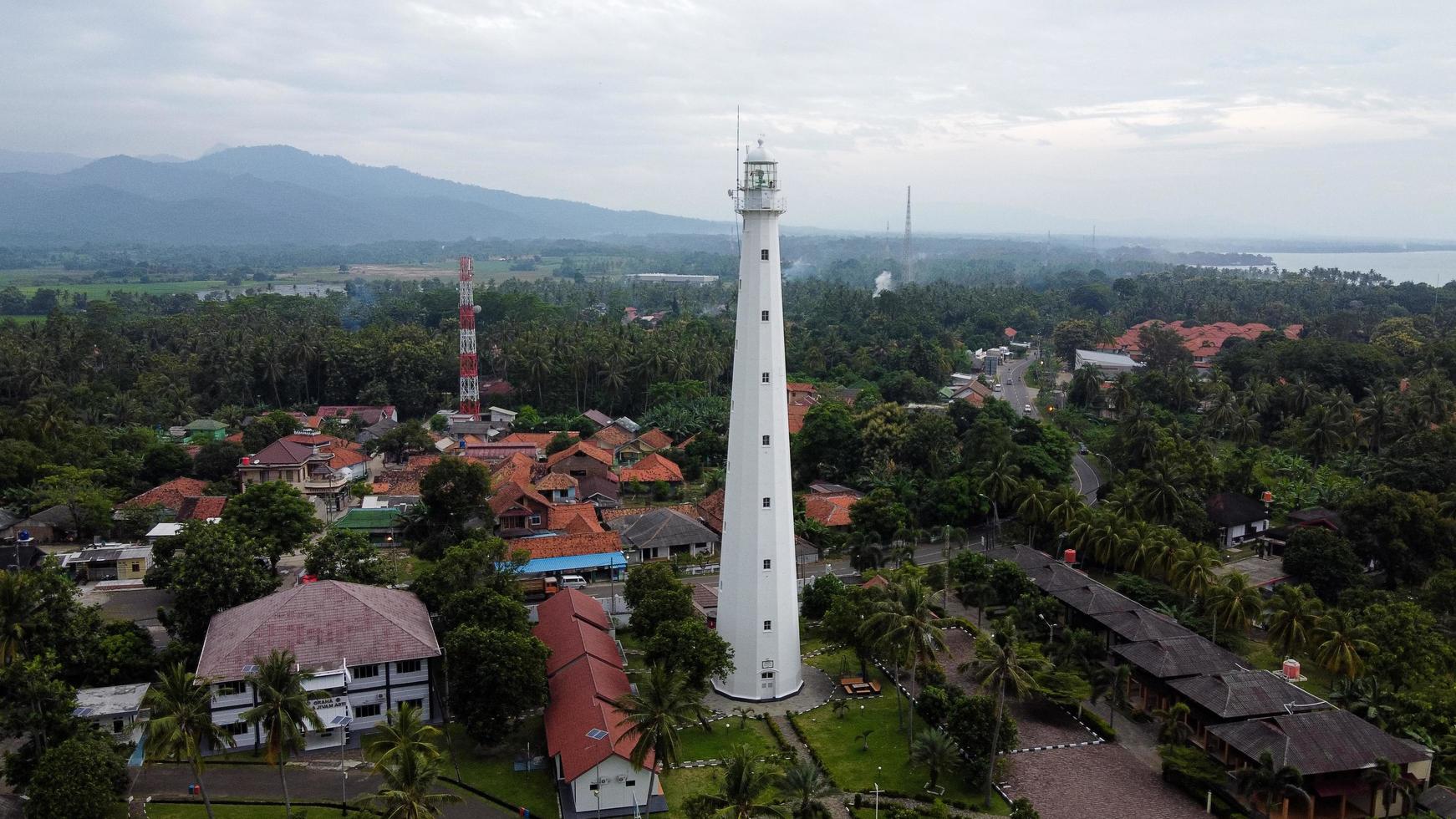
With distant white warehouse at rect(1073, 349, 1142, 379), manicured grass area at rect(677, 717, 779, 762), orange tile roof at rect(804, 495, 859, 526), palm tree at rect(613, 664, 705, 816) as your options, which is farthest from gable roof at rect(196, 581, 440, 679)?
distant white warehouse at rect(1073, 349, 1142, 379)

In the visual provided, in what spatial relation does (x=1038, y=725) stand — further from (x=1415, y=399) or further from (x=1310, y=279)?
(x=1310, y=279)

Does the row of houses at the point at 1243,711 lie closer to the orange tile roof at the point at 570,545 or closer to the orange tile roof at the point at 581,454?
the orange tile roof at the point at 570,545

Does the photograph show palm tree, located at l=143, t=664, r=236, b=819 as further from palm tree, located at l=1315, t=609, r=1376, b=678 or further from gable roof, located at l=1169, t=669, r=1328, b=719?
palm tree, located at l=1315, t=609, r=1376, b=678

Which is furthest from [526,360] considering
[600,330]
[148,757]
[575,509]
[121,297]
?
[121,297]

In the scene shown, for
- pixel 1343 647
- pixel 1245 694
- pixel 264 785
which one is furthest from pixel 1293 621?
pixel 264 785

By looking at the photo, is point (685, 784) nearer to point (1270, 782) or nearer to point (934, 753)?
point (934, 753)
